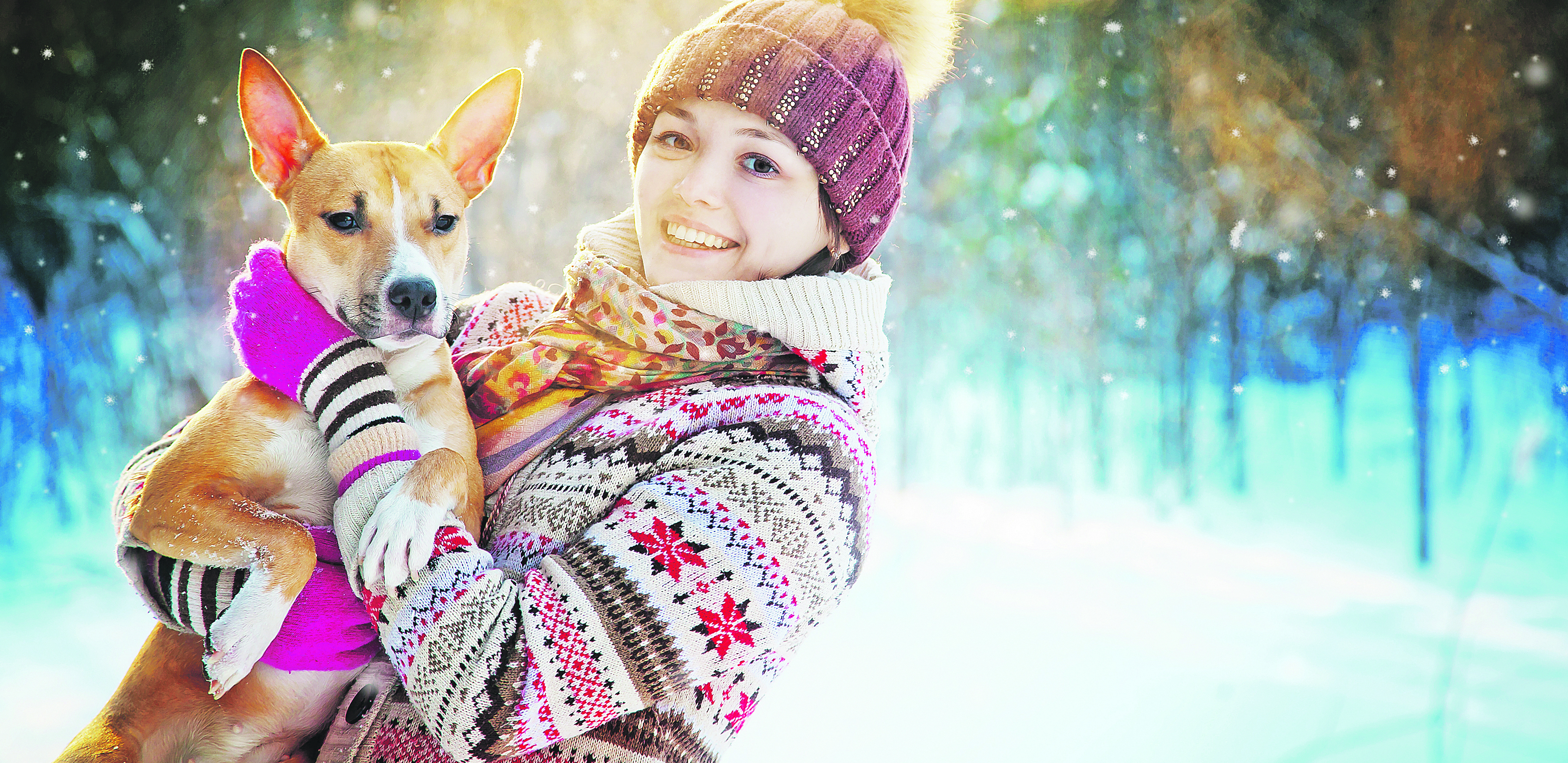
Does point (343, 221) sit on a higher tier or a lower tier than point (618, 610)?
higher

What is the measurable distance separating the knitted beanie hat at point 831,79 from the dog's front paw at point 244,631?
700 millimetres

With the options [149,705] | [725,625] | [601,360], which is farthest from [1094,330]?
[149,705]

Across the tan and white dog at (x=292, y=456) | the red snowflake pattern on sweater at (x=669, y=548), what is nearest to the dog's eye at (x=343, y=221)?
the tan and white dog at (x=292, y=456)

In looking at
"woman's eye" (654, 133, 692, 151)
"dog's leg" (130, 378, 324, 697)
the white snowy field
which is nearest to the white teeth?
"woman's eye" (654, 133, 692, 151)

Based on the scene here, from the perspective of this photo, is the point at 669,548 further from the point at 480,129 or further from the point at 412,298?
the point at 480,129

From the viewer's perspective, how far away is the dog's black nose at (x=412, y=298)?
1038mm

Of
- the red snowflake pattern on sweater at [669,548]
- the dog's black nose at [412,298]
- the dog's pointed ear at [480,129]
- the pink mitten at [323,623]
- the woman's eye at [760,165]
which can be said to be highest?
the dog's pointed ear at [480,129]

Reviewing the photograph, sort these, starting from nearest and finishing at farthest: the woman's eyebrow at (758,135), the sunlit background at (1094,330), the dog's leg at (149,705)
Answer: the dog's leg at (149,705) < the woman's eyebrow at (758,135) < the sunlit background at (1094,330)

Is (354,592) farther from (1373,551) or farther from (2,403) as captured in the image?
(1373,551)

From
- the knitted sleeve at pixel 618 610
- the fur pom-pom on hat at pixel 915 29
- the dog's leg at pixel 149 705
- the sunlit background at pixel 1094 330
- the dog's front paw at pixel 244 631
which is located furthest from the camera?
the sunlit background at pixel 1094 330

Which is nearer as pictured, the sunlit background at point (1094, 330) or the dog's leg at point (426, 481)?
the dog's leg at point (426, 481)

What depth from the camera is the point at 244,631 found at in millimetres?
881

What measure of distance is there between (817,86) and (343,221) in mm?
612

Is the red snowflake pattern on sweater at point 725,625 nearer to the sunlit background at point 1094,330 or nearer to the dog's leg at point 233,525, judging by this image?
the dog's leg at point 233,525
